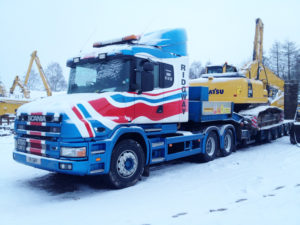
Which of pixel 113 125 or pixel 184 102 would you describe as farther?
pixel 184 102

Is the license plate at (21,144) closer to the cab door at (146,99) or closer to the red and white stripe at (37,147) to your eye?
the red and white stripe at (37,147)

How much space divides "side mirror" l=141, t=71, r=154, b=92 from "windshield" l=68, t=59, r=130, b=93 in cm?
40

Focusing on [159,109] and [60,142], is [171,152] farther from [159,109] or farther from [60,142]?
[60,142]

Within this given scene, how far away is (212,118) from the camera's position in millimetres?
8953

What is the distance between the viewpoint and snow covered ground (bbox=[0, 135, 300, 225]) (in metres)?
4.30

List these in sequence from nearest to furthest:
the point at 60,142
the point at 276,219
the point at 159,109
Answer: the point at 276,219 → the point at 60,142 → the point at 159,109

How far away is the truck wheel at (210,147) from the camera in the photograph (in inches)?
345

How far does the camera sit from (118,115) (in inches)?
225

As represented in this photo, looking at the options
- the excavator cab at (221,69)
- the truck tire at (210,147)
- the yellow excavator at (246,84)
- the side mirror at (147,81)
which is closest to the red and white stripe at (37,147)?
the side mirror at (147,81)

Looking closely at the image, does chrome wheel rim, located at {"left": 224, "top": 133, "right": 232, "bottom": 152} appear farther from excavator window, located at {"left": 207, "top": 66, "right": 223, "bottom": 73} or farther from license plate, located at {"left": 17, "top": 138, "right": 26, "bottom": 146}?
license plate, located at {"left": 17, "top": 138, "right": 26, "bottom": 146}

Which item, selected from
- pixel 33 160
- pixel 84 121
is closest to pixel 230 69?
pixel 84 121

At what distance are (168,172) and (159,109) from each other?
1.87 m

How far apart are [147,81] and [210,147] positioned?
4131 mm

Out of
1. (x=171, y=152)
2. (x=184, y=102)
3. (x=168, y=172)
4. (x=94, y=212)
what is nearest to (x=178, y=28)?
(x=184, y=102)
